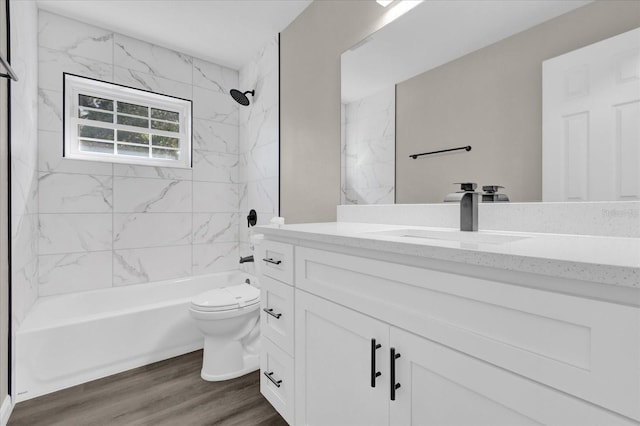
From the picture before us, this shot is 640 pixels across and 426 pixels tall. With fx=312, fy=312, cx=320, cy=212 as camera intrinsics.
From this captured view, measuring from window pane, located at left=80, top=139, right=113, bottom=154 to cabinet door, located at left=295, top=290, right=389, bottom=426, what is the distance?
2.31 metres

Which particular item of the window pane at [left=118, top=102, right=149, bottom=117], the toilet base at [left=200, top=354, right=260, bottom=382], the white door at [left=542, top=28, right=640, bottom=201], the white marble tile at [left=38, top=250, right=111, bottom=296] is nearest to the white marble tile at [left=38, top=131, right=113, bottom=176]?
the window pane at [left=118, top=102, right=149, bottom=117]

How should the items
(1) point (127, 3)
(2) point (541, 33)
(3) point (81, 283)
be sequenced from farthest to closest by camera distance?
(3) point (81, 283)
(1) point (127, 3)
(2) point (541, 33)

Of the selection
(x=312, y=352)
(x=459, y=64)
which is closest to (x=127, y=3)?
(x=459, y=64)

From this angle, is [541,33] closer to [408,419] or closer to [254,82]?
[408,419]

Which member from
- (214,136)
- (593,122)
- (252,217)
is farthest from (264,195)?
(593,122)

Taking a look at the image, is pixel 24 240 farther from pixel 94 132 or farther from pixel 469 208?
pixel 469 208

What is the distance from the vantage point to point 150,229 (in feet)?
8.77

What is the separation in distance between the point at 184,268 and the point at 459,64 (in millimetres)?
2635

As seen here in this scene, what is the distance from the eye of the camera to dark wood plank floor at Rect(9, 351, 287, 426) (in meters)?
1.53

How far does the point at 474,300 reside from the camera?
2.19 feet

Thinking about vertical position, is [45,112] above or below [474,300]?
above

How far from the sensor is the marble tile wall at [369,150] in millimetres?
1620

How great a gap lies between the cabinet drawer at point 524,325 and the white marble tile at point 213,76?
9.01 ft

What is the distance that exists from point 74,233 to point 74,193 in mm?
303
